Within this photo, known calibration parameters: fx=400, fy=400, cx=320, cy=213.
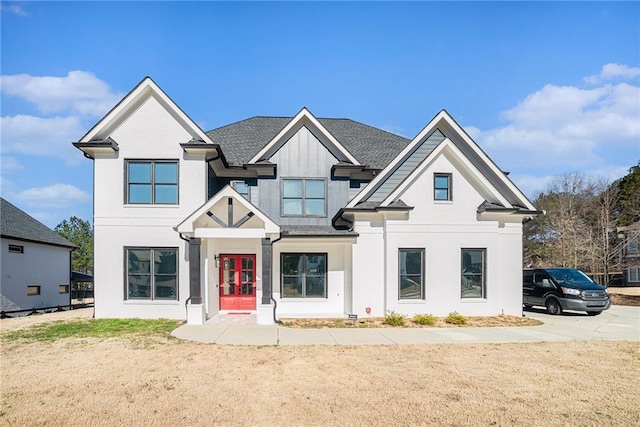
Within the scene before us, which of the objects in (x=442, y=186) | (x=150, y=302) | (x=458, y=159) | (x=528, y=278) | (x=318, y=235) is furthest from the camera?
(x=528, y=278)

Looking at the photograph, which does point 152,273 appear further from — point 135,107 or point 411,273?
point 411,273

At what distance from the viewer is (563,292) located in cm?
1589

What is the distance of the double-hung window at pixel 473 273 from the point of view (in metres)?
15.0

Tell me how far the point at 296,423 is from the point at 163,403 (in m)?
2.12

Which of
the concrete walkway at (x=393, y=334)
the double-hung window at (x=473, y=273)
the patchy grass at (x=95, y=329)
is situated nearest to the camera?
the concrete walkway at (x=393, y=334)

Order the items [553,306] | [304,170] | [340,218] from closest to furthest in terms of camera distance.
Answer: [340,218] < [304,170] < [553,306]

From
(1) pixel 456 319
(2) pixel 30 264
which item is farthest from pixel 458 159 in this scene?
(2) pixel 30 264

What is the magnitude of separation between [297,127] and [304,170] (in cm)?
174

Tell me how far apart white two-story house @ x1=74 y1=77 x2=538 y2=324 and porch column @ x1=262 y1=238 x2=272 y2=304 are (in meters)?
0.08

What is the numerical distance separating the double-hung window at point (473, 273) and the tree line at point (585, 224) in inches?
707

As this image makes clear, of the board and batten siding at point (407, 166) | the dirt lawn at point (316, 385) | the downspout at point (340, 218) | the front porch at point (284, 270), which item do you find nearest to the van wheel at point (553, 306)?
the dirt lawn at point (316, 385)

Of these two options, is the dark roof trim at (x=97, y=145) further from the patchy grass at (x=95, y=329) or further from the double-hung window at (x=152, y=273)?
the patchy grass at (x=95, y=329)

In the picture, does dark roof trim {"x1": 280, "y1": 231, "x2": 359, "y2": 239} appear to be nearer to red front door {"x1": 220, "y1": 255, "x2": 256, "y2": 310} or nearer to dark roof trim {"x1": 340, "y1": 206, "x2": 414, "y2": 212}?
dark roof trim {"x1": 340, "y1": 206, "x2": 414, "y2": 212}

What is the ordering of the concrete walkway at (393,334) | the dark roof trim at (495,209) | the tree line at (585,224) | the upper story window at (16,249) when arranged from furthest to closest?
1. the tree line at (585,224)
2. the upper story window at (16,249)
3. the dark roof trim at (495,209)
4. the concrete walkway at (393,334)
